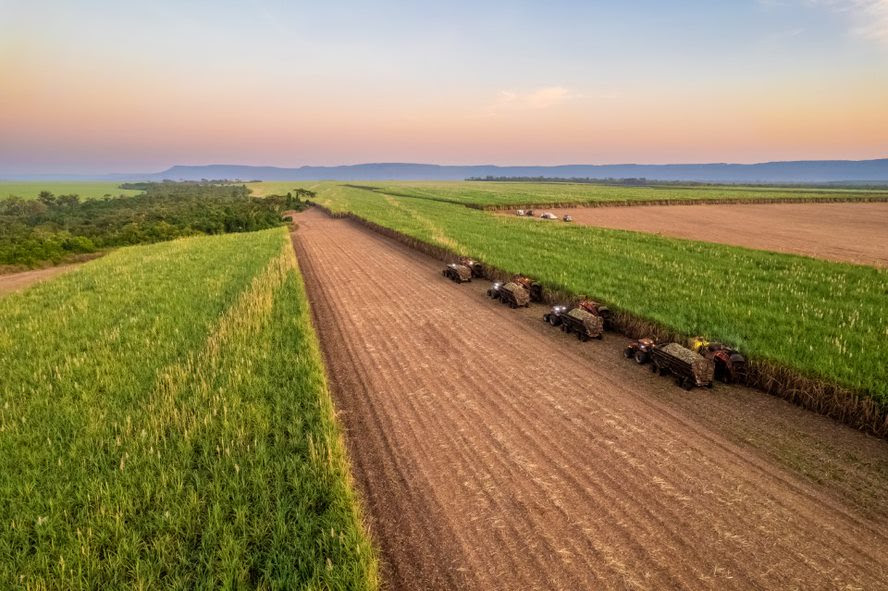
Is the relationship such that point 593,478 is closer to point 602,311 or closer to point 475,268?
point 602,311

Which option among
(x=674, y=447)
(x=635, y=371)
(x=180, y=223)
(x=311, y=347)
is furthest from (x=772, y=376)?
(x=180, y=223)

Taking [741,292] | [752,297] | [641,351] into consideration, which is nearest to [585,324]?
[641,351]

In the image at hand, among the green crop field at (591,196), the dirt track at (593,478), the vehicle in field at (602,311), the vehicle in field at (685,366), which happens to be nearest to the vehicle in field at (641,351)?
the dirt track at (593,478)

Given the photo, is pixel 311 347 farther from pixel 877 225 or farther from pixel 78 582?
pixel 877 225

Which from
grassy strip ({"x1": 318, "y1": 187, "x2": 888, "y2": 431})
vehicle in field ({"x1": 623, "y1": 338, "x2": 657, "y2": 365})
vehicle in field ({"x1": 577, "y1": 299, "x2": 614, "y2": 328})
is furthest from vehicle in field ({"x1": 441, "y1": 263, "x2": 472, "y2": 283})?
vehicle in field ({"x1": 623, "y1": 338, "x2": 657, "y2": 365})

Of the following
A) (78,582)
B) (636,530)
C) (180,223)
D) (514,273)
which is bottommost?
(636,530)

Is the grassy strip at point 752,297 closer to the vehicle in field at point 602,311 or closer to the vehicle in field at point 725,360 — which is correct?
the vehicle in field at point 725,360
